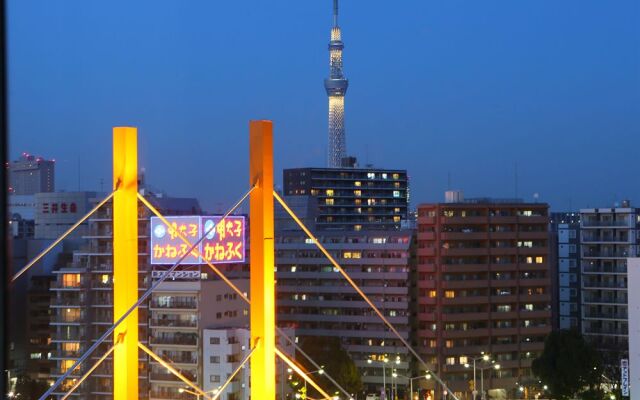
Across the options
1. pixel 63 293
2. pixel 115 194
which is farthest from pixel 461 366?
pixel 115 194

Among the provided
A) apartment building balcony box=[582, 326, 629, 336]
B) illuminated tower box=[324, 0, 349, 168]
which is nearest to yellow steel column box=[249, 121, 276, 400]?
apartment building balcony box=[582, 326, 629, 336]

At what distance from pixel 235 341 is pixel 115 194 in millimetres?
9554

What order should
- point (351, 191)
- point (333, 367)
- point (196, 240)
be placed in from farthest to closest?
point (351, 191)
point (333, 367)
point (196, 240)

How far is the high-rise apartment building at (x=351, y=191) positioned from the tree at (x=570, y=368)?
56.6 ft

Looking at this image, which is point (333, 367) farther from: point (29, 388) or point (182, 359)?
point (29, 388)

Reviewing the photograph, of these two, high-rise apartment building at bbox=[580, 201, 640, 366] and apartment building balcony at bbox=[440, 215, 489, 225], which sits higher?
apartment building balcony at bbox=[440, 215, 489, 225]

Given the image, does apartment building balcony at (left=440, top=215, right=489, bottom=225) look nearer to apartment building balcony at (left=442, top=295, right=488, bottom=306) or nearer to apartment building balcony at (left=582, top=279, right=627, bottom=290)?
apartment building balcony at (left=442, top=295, right=488, bottom=306)

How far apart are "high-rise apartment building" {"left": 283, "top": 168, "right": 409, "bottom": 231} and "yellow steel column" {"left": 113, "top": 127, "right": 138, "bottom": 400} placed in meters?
27.1

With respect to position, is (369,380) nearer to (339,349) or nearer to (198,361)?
(339,349)

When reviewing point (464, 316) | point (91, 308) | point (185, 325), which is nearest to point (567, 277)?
point (464, 316)

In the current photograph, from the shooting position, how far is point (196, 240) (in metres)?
13.7

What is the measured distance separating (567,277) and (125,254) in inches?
721

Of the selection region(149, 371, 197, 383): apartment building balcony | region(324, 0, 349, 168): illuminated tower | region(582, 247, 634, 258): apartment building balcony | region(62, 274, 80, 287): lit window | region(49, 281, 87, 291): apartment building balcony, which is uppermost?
Answer: region(324, 0, 349, 168): illuminated tower

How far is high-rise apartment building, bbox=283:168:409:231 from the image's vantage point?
3244 centimetres
